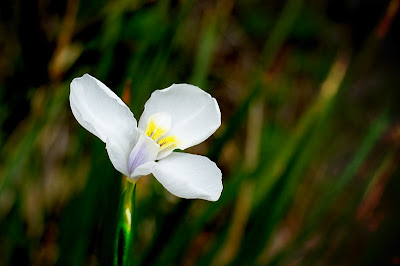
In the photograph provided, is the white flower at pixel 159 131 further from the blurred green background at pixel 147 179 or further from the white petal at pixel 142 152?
the blurred green background at pixel 147 179

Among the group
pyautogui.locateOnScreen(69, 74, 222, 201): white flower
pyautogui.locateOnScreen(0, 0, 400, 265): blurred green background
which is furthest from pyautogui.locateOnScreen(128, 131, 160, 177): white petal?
pyautogui.locateOnScreen(0, 0, 400, 265): blurred green background

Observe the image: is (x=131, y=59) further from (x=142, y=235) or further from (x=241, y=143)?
(x=241, y=143)

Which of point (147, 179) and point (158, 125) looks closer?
point (158, 125)

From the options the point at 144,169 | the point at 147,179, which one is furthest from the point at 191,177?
the point at 147,179

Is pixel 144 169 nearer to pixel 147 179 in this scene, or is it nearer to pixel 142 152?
pixel 142 152

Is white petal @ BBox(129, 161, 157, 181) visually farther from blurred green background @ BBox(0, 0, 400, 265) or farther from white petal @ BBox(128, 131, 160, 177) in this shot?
blurred green background @ BBox(0, 0, 400, 265)
